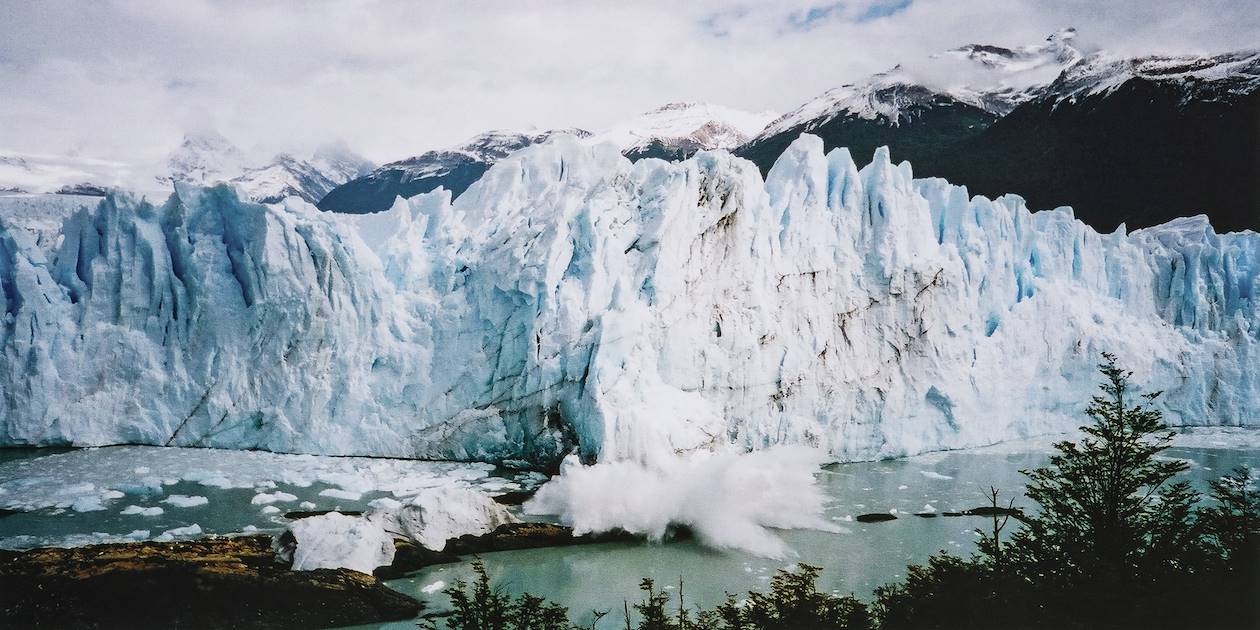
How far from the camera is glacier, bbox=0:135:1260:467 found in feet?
45.2

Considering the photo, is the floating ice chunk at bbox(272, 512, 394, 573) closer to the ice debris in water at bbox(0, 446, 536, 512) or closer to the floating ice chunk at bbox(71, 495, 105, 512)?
the ice debris in water at bbox(0, 446, 536, 512)

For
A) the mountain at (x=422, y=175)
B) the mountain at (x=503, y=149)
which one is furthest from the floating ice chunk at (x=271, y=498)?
the mountain at (x=422, y=175)

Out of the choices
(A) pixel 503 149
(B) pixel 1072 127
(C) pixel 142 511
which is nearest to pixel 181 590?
(C) pixel 142 511

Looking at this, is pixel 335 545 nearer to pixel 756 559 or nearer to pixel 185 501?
pixel 185 501

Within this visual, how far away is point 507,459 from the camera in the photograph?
14.1 metres

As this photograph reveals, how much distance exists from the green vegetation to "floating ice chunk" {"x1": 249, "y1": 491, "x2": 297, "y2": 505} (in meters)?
5.72

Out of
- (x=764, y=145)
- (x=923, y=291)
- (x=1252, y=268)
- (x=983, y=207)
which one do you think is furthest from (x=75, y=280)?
(x=764, y=145)

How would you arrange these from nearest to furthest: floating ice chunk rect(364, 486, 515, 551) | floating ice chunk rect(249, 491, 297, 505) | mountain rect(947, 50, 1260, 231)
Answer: floating ice chunk rect(364, 486, 515, 551), floating ice chunk rect(249, 491, 297, 505), mountain rect(947, 50, 1260, 231)

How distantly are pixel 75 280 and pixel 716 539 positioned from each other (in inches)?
518

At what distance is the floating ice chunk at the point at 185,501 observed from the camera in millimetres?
10453

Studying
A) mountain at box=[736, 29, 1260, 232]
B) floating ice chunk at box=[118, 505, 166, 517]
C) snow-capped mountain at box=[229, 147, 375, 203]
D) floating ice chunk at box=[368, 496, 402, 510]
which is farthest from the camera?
snow-capped mountain at box=[229, 147, 375, 203]

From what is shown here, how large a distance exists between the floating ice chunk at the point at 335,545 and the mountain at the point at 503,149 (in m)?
34.4

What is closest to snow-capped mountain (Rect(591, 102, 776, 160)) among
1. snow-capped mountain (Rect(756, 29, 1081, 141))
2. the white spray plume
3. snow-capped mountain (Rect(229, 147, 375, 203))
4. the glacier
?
snow-capped mountain (Rect(756, 29, 1081, 141))

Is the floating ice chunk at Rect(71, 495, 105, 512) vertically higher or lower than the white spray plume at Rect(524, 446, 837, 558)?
lower
